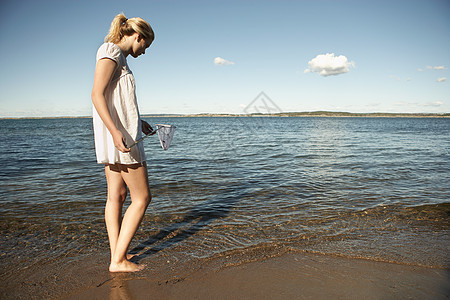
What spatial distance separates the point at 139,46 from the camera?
239 centimetres

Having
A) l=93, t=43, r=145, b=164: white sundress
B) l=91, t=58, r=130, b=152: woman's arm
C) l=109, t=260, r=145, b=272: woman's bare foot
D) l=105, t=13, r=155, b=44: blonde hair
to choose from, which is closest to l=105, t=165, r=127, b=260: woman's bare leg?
l=109, t=260, r=145, b=272: woman's bare foot

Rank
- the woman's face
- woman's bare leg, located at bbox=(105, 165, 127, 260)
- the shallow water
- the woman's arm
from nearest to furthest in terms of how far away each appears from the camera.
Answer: the woman's arm → the woman's face → woman's bare leg, located at bbox=(105, 165, 127, 260) → the shallow water

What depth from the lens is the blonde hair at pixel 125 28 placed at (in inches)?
90.4

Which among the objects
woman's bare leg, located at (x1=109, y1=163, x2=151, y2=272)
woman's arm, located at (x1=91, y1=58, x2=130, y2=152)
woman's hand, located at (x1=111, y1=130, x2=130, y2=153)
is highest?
woman's arm, located at (x1=91, y1=58, x2=130, y2=152)

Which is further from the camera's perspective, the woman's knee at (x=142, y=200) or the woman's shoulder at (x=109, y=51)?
the woman's knee at (x=142, y=200)

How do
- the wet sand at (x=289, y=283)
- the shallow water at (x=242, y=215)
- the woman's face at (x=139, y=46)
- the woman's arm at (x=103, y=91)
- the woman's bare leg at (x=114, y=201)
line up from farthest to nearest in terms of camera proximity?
the shallow water at (x=242, y=215)
the woman's bare leg at (x=114, y=201)
the woman's face at (x=139, y=46)
the wet sand at (x=289, y=283)
the woman's arm at (x=103, y=91)

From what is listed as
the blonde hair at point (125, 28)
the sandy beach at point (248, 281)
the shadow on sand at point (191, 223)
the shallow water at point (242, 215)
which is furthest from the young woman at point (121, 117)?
the shallow water at point (242, 215)

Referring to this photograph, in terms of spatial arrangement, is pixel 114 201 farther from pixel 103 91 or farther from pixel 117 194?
pixel 103 91

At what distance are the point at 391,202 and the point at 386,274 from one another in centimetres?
273

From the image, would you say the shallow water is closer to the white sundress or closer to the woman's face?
the white sundress

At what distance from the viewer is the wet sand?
221 cm

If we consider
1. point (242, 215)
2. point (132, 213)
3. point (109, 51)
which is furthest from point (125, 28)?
point (242, 215)

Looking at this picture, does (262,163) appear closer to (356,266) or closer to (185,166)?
(185,166)

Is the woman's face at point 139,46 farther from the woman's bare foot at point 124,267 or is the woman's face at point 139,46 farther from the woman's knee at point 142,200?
Answer: the woman's bare foot at point 124,267
